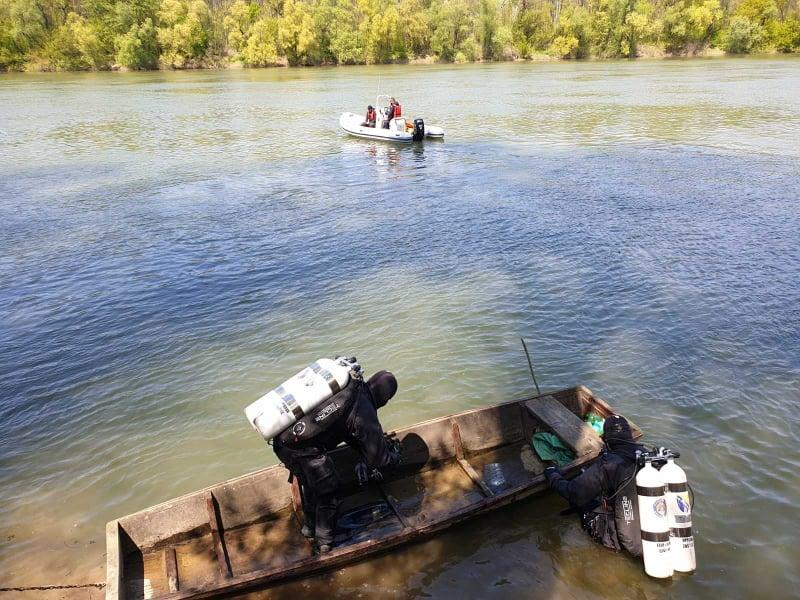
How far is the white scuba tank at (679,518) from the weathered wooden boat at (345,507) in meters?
1.48

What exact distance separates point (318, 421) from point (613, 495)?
3.65 meters

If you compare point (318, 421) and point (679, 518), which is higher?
point (318, 421)

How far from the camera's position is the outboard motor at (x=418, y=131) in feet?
106

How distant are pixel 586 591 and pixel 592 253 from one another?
11555 millimetres

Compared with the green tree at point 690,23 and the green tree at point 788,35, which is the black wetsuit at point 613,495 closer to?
the green tree at point 690,23

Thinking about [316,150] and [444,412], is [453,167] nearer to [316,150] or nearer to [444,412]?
[316,150]

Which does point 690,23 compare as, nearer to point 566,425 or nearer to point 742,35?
point 742,35

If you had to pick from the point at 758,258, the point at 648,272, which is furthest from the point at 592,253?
the point at 758,258

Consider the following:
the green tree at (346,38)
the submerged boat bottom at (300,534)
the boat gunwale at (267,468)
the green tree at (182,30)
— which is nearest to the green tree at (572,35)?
the green tree at (346,38)

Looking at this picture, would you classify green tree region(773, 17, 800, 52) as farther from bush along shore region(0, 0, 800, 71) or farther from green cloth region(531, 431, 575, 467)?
green cloth region(531, 431, 575, 467)

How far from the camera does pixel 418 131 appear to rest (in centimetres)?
3269

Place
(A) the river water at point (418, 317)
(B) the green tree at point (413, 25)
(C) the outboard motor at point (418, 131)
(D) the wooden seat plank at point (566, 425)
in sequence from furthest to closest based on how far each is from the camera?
(B) the green tree at point (413, 25) → (C) the outboard motor at point (418, 131) → (D) the wooden seat plank at point (566, 425) → (A) the river water at point (418, 317)

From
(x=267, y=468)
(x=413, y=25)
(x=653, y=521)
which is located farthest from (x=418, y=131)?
(x=413, y=25)

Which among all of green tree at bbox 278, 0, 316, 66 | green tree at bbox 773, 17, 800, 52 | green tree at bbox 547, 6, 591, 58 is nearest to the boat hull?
green tree at bbox 278, 0, 316, 66
